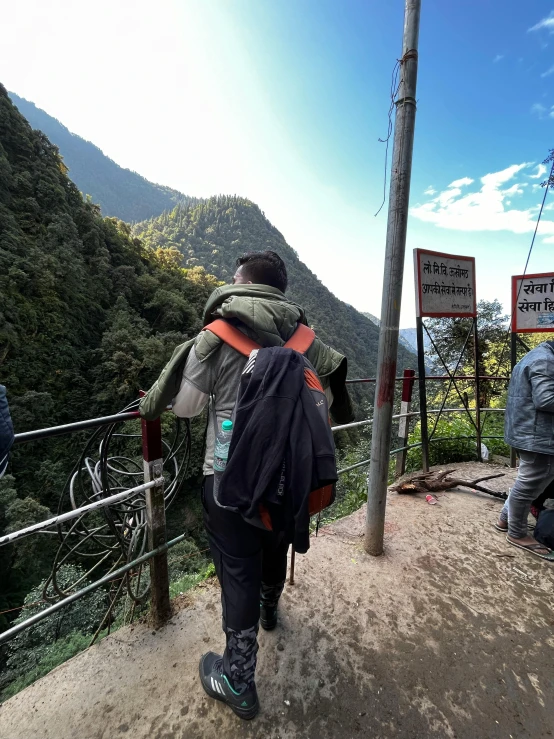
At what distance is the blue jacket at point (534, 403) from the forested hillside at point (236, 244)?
5580 cm

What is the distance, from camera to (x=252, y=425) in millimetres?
1021

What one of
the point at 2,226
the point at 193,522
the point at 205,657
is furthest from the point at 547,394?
the point at 2,226

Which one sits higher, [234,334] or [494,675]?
[234,334]

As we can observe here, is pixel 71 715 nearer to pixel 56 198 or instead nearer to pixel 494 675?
pixel 494 675

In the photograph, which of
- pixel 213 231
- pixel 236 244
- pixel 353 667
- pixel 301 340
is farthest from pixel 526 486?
pixel 213 231

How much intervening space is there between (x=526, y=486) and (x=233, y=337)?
2.36 metres

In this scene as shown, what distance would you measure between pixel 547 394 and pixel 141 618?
105 inches

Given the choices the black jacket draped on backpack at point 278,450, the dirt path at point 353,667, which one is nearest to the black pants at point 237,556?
the black jacket draped on backpack at point 278,450

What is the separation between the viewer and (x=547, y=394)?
83.8 inches

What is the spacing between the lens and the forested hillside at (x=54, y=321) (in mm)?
19406

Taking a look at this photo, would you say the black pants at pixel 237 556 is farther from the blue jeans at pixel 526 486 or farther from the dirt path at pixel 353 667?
the blue jeans at pixel 526 486

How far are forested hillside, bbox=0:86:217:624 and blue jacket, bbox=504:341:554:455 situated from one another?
18100 millimetres

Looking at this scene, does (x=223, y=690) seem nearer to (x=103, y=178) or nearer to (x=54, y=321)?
(x=54, y=321)

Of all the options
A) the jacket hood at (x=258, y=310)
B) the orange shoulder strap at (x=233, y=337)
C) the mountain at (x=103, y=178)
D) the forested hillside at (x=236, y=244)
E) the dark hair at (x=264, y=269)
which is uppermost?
the mountain at (x=103, y=178)
